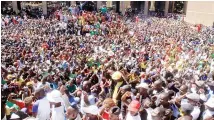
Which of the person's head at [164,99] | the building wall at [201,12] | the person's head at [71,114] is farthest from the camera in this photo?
the building wall at [201,12]

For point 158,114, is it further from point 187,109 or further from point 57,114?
point 57,114

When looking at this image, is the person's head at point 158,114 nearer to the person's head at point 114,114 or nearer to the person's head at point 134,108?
the person's head at point 134,108

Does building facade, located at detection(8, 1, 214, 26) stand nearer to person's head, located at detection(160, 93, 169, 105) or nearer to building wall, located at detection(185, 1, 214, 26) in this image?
building wall, located at detection(185, 1, 214, 26)

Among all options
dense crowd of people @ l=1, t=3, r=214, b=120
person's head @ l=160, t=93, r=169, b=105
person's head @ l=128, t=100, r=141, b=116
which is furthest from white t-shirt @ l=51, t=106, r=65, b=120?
person's head @ l=160, t=93, r=169, b=105

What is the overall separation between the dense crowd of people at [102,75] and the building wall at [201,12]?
9.85 m

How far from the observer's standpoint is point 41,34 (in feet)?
62.1

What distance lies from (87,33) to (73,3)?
37.4 ft

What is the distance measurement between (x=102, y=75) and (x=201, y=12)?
89.4 feet

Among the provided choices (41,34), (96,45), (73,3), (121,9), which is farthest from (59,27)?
(121,9)

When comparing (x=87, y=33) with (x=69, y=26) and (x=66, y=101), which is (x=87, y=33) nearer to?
(x=69, y=26)

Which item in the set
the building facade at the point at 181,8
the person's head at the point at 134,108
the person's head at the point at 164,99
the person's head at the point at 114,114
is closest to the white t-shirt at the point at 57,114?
the person's head at the point at 114,114

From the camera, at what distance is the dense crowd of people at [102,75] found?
13.9 ft

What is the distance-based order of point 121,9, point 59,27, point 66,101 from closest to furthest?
point 66,101
point 59,27
point 121,9

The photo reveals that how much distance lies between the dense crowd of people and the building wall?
32.3ft
